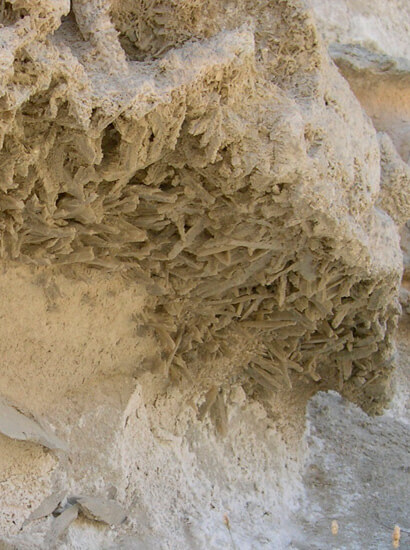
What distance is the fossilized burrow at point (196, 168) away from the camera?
181 cm

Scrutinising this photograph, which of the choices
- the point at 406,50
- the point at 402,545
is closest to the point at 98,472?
the point at 402,545

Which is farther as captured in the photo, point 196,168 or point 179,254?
point 179,254

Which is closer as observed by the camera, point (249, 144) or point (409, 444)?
point (249, 144)

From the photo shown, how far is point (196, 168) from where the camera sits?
2066 mm

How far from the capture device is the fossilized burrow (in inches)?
71.2

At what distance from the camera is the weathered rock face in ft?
6.11

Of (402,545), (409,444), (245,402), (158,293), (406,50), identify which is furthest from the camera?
(406,50)

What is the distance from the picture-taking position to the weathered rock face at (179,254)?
186 centimetres

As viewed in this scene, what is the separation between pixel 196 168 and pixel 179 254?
381mm

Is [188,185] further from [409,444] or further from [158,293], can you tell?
[409,444]

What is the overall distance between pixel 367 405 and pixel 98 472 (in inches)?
47.3

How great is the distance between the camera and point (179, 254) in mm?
2383

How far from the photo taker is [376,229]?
2.44 m

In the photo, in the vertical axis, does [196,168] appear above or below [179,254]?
above
